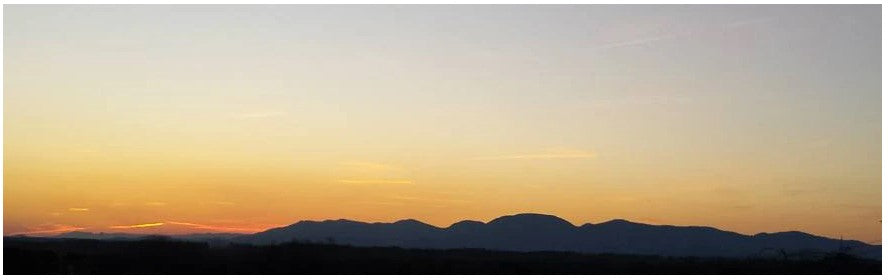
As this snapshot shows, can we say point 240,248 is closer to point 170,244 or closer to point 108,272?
point 170,244

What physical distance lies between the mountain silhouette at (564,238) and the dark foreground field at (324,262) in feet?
0.44

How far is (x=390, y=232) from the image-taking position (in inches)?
668

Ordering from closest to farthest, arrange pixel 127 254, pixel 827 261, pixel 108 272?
pixel 108 272 < pixel 127 254 < pixel 827 261

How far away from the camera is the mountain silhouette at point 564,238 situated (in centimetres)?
1642

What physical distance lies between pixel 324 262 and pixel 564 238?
3.86 metres

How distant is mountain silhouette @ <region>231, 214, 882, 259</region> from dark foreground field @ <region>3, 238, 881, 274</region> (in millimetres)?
133

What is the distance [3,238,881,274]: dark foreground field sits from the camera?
14570mm

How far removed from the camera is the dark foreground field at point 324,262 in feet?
47.8

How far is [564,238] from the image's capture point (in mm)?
17938

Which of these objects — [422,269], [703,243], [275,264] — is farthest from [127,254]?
[703,243]

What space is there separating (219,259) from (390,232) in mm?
2552

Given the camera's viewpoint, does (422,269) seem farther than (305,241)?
No

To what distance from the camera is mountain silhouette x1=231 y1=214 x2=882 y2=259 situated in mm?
16422
